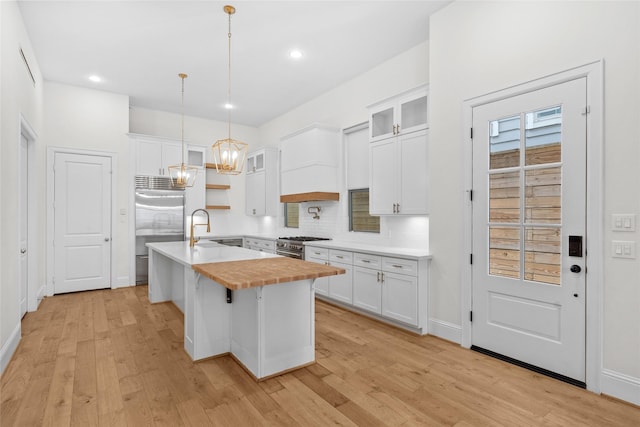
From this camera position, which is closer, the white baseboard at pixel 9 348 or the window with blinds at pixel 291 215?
the white baseboard at pixel 9 348

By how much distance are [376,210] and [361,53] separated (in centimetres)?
203

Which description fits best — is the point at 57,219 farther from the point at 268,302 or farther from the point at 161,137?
the point at 268,302

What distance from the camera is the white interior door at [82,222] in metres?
5.28

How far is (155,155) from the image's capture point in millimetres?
6109

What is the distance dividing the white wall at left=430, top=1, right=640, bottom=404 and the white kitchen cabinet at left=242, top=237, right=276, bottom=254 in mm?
3192

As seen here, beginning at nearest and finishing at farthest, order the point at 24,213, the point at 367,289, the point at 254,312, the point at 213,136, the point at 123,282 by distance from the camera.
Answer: the point at 254,312
the point at 367,289
the point at 24,213
the point at 123,282
the point at 213,136

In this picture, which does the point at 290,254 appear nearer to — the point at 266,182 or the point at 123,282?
the point at 266,182

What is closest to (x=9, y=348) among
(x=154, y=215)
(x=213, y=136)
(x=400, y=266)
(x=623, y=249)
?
(x=154, y=215)

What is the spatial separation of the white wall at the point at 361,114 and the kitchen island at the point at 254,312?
183 cm

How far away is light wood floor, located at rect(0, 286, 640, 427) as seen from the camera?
2107 millimetres

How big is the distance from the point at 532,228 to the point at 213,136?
249 inches

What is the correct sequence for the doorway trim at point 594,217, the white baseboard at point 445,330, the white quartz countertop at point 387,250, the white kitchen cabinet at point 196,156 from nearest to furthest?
the doorway trim at point 594,217, the white baseboard at point 445,330, the white quartz countertop at point 387,250, the white kitchen cabinet at point 196,156

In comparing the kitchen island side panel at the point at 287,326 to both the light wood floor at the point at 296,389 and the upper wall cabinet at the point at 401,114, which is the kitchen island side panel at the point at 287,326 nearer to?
the light wood floor at the point at 296,389

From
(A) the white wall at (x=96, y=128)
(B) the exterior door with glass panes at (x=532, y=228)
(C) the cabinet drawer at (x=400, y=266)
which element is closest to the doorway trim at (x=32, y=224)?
(A) the white wall at (x=96, y=128)
